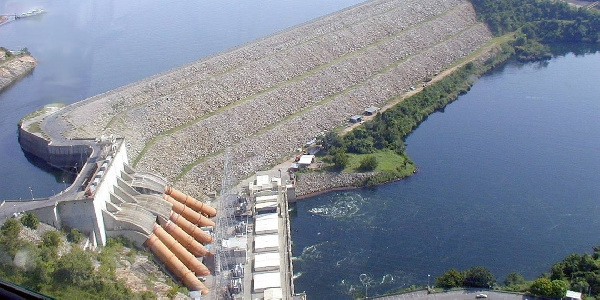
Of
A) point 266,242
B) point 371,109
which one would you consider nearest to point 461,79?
point 371,109

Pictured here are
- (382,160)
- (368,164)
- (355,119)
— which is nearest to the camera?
(368,164)

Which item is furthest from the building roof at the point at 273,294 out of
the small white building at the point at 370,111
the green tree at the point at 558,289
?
the small white building at the point at 370,111

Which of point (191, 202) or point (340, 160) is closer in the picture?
point (191, 202)

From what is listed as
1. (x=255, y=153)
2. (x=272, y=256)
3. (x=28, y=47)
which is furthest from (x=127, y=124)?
(x=28, y=47)

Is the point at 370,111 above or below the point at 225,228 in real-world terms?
above

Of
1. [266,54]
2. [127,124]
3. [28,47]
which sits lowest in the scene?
[127,124]

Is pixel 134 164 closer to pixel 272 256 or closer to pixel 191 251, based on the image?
pixel 191 251

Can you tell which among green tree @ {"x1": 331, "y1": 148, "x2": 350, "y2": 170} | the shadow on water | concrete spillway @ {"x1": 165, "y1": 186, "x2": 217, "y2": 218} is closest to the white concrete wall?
concrete spillway @ {"x1": 165, "y1": 186, "x2": 217, "y2": 218}

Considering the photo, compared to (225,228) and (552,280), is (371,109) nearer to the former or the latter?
(225,228)
